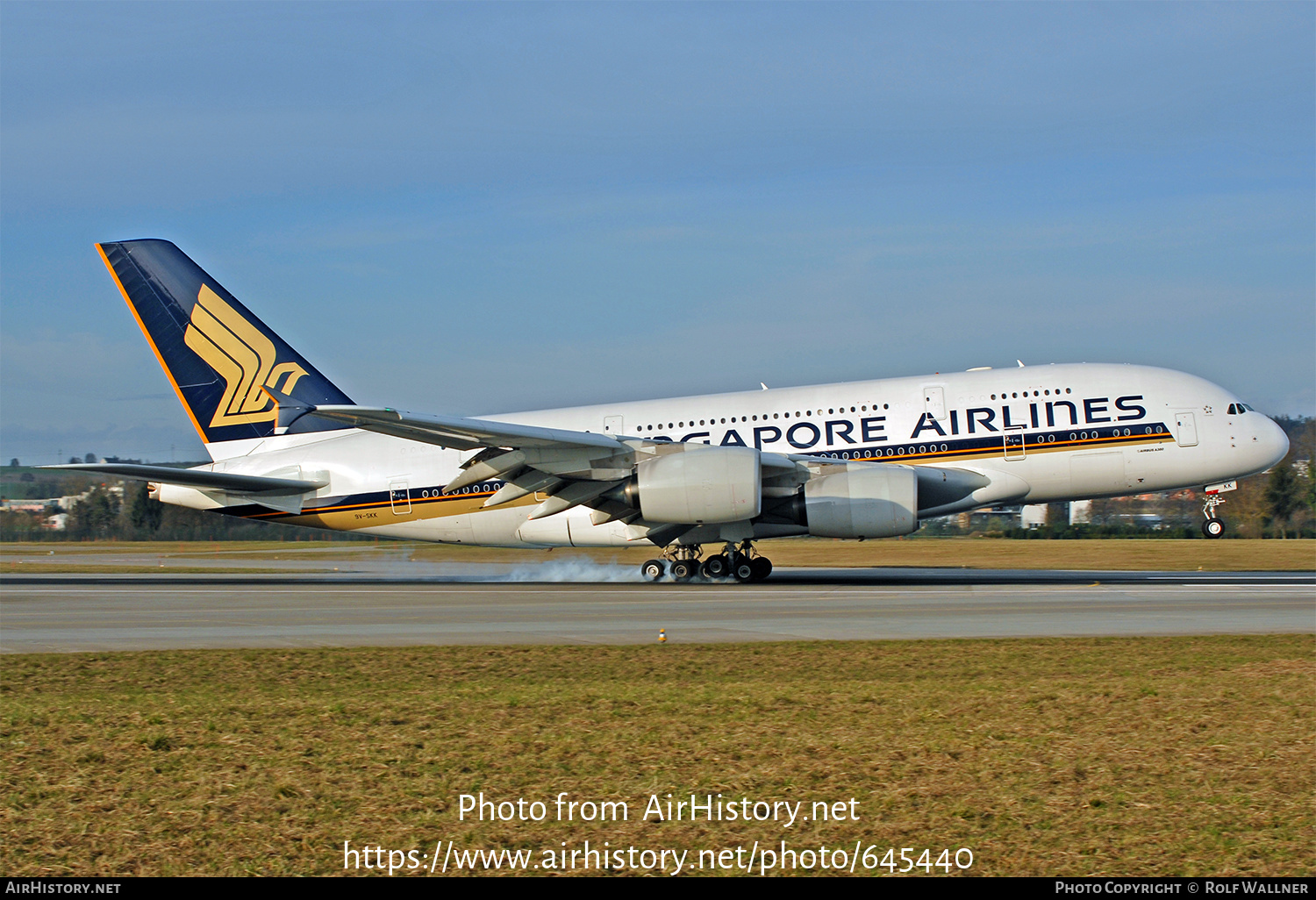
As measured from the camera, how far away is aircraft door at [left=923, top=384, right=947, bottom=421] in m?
24.7

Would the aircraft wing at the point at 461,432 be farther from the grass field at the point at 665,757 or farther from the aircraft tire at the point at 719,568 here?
Result: the grass field at the point at 665,757

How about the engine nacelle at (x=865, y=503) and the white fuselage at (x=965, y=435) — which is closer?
the engine nacelle at (x=865, y=503)

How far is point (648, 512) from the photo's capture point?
2342 centimetres

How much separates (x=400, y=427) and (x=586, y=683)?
1432cm

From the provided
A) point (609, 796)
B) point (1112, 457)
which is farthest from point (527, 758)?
point (1112, 457)

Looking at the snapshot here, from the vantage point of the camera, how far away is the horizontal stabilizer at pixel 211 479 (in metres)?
24.4

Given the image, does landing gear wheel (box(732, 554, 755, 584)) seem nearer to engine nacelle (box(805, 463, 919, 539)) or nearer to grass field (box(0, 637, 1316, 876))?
engine nacelle (box(805, 463, 919, 539))

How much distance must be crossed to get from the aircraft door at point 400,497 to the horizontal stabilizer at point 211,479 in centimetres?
186

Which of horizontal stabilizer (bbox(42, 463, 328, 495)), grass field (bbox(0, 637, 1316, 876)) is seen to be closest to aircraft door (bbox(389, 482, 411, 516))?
horizontal stabilizer (bbox(42, 463, 328, 495))

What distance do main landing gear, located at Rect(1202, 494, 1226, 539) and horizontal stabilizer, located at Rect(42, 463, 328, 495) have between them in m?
22.4

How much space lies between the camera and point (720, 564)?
25312 millimetres

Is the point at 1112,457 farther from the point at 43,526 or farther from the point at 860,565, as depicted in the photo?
the point at 43,526

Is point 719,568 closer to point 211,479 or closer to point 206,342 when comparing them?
point 211,479

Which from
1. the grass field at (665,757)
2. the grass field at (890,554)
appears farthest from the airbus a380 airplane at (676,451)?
the grass field at (665,757)
